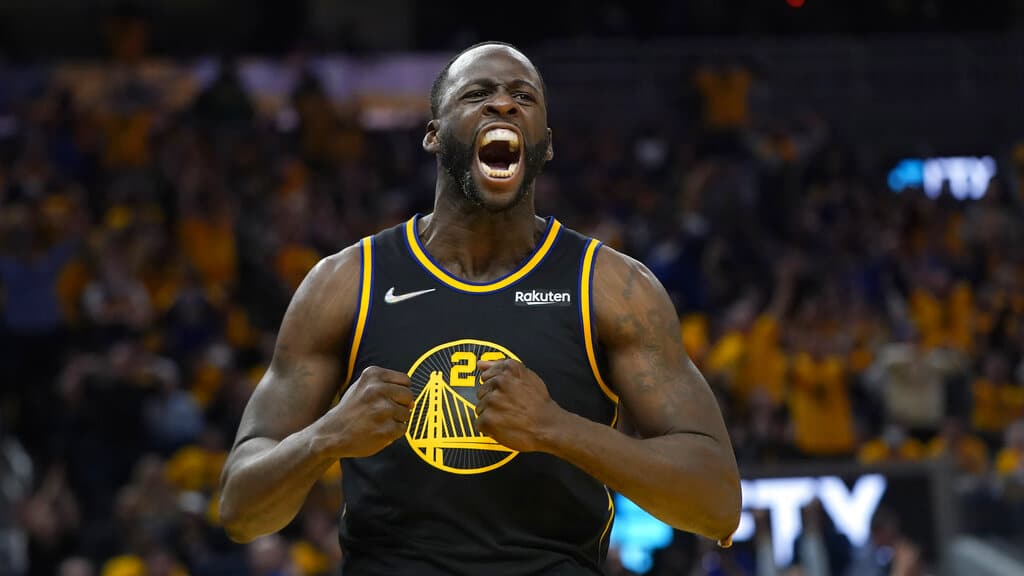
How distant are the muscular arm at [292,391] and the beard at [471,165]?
30cm

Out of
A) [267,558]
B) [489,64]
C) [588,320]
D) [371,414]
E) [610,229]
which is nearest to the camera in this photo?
[371,414]

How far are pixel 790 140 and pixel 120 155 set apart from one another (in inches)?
306

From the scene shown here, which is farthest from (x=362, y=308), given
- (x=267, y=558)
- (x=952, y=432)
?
(x=952, y=432)

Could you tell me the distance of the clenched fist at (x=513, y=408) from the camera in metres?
2.99

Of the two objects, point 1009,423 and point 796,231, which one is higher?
point 796,231

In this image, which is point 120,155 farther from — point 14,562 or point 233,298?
point 14,562

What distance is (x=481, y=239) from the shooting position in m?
3.51

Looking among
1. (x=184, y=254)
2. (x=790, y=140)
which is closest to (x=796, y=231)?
(x=790, y=140)

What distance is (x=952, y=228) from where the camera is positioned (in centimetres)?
1628

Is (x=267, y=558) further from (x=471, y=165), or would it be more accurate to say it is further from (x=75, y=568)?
(x=471, y=165)

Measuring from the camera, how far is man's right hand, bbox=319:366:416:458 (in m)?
2.98

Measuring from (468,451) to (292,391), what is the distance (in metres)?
0.44

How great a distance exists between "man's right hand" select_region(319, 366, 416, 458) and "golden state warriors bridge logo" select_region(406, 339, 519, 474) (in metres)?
0.21

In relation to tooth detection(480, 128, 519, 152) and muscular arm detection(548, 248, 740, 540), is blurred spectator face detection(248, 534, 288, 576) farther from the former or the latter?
tooth detection(480, 128, 519, 152)
